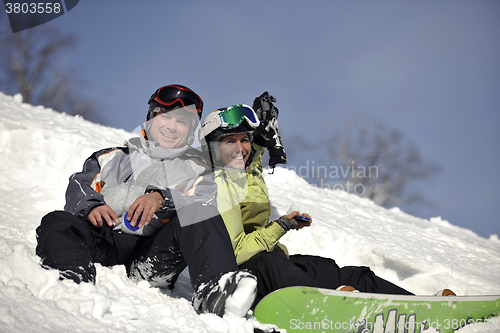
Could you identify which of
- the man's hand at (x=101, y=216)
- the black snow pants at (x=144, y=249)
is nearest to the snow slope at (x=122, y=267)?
the black snow pants at (x=144, y=249)

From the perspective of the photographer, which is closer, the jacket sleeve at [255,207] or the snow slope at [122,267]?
the snow slope at [122,267]

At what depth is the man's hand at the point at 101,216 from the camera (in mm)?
2100

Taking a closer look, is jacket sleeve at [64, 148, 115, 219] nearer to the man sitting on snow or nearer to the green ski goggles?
the man sitting on snow

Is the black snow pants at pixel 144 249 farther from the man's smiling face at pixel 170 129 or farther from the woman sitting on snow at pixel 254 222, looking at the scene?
the man's smiling face at pixel 170 129

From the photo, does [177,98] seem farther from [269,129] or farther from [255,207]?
[255,207]

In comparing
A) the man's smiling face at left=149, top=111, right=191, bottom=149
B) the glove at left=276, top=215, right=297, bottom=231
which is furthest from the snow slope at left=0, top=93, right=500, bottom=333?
the man's smiling face at left=149, top=111, right=191, bottom=149

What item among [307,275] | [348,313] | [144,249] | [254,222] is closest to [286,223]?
[254,222]

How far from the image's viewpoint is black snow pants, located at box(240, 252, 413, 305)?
209 centimetres

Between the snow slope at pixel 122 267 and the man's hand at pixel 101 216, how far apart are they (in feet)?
1.11

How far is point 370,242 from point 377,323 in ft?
7.67

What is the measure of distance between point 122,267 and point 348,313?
151 cm

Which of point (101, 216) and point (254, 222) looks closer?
point (101, 216)

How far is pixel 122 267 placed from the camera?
94.5 inches

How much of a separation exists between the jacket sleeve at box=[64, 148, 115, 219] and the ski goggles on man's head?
30.1 inches
